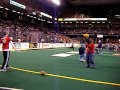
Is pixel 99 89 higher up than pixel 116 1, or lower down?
lower down

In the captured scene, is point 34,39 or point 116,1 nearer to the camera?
point 34,39

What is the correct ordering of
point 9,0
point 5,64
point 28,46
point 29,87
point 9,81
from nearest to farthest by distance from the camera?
1. point 29,87
2. point 9,81
3. point 5,64
4. point 28,46
5. point 9,0

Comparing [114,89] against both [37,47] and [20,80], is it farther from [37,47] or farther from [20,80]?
[37,47]

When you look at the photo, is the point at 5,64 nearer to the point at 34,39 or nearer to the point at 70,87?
the point at 70,87

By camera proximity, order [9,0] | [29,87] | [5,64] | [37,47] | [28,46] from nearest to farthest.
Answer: [29,87] → [5,64] → [28,46] → [37,47] → [9,0]

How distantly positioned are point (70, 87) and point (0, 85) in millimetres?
2384

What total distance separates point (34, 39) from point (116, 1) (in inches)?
902

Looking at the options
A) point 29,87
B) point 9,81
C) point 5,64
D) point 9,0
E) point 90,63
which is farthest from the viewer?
point 9,0

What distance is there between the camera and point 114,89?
782 cm

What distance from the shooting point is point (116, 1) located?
4941cm

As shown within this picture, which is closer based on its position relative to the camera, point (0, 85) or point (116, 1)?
point (0, 85)

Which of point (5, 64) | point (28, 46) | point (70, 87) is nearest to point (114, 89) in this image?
point (70, 87)

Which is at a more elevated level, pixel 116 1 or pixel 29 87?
pixel 116 1

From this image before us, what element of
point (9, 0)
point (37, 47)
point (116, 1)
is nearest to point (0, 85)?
point (37, 47)
